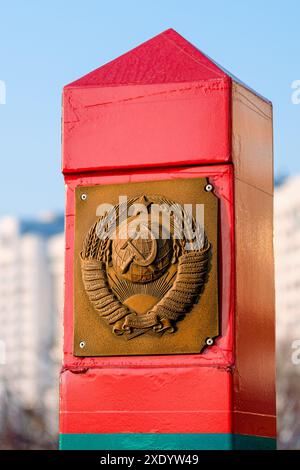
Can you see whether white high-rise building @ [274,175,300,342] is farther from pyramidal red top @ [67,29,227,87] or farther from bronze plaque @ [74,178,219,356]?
bronze plaque @ [74,178,219,356]

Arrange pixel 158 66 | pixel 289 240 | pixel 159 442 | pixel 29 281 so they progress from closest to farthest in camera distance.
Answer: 1. pixel 159 442
2. pixel 158 66
3. pixel 289 240
4. pixel 29 281

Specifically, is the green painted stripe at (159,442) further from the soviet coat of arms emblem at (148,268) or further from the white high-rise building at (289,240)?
the white high-rise building at (289,240)

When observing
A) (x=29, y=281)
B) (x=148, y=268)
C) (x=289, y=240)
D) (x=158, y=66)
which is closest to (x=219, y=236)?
(x=148, y=268)

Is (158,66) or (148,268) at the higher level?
(158,66)

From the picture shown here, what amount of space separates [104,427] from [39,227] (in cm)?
9587

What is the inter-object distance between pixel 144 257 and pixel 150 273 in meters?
0.06

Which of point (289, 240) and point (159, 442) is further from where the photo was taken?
point (289, 240)

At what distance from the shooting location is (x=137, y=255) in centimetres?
519

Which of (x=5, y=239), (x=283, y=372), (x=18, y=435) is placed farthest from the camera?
(x=5, y=239)

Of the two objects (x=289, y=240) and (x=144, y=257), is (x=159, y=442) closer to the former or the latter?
(x=144, y=257)

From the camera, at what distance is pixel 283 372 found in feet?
99.7

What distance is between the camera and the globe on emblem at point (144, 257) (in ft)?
17.0
